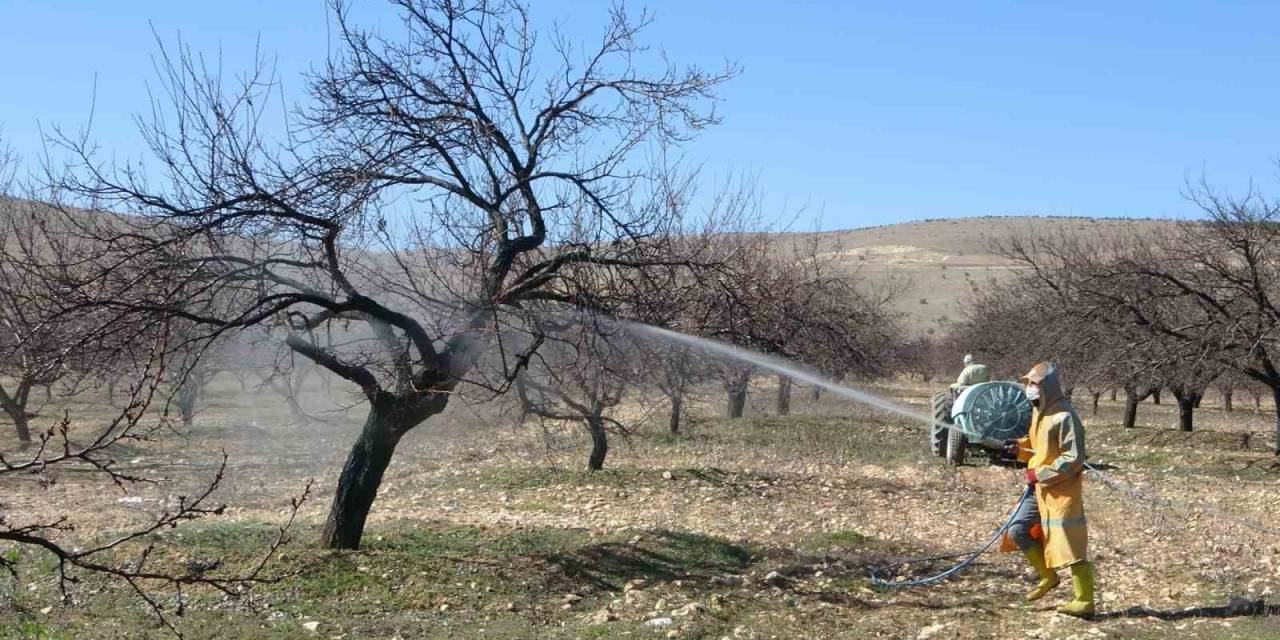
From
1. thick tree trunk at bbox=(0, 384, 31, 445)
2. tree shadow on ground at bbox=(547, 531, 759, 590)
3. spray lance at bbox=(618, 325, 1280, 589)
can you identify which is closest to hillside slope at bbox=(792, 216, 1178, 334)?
thick tree trunk at bbox=(0, 384, 31, 445)

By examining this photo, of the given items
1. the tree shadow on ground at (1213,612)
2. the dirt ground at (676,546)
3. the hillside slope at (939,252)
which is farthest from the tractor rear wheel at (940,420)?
the hillside slope at (939,252)

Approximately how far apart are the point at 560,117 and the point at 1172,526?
818 cm

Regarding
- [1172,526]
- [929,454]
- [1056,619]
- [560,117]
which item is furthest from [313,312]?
[929,454]

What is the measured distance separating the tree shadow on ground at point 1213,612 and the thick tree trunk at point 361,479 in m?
5.94

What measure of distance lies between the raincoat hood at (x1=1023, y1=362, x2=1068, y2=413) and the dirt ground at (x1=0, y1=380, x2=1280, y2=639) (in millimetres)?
1529

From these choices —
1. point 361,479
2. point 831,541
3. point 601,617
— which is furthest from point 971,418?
point 361,479

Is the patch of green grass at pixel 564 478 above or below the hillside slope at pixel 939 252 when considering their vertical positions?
below

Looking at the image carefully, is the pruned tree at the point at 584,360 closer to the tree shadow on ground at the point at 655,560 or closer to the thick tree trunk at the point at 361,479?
the thick tree trunk at the point at 361,479

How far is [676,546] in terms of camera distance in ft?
35.5

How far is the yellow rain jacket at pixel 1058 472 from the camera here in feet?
26.4

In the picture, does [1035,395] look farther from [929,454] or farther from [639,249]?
[929,454]

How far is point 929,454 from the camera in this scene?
20.9 m

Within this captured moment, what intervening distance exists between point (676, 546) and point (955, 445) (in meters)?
8.37

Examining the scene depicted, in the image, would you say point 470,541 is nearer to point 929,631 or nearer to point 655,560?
point 655,560
